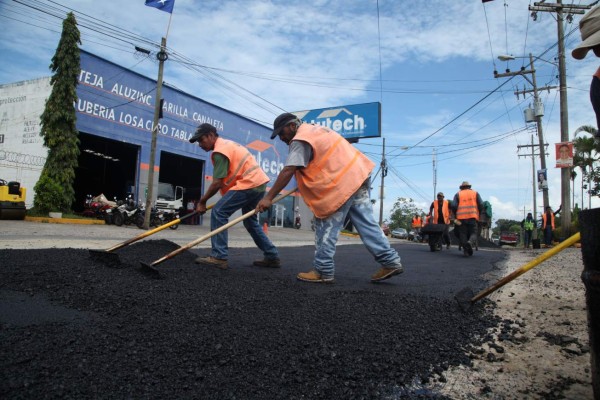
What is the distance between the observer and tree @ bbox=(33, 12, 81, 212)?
44.9ft

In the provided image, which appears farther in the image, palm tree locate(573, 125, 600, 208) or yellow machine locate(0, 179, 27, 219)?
palm tree locate(573, 125, 600, 208)

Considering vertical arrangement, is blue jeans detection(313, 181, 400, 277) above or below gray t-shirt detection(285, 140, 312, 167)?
below

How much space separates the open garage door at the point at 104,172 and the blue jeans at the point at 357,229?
20204mm

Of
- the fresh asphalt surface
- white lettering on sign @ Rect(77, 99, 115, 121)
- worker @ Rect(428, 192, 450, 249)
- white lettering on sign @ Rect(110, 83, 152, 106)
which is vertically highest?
white lettering on sign @ Rect(110, 83, 152, 106)

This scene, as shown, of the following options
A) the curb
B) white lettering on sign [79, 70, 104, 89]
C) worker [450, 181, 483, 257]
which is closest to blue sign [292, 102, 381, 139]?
white lettering on sign [79, 70, 104, 89]

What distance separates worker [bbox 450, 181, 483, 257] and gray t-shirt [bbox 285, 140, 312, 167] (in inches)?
227

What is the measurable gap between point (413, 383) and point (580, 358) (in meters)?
0.91

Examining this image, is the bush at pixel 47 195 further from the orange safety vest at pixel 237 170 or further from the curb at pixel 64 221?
the orange safety vest at pixel 237 170

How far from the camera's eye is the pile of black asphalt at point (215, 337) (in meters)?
1.35

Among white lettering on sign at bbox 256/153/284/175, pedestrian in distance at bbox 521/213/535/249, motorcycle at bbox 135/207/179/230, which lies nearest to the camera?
motorcycle at bbox 135/207/179/230

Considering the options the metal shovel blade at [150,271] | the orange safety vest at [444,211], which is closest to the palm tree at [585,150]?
the orange safety vest at [444,211]

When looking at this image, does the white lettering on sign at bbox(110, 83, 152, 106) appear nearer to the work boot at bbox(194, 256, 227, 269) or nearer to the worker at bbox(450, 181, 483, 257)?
the worker at bbox(450, 181, 483, 257)

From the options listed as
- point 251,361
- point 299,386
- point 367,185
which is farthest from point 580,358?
point 367,185

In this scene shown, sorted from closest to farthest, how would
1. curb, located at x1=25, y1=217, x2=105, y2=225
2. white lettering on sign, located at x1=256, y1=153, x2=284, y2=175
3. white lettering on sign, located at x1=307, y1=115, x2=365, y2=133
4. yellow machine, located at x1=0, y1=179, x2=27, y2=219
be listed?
1. yellow machine, located at x1=0, y1=179, x2=27, y2=219
2. curb, located at x1=25, y1=217, x2=105, y2=225
3. white lettering on sign, located at x1=307, y1=115, x2=365, y2=133
4. white lettering on sign, located at x1=256, y1=153, x2=284, y2=175
